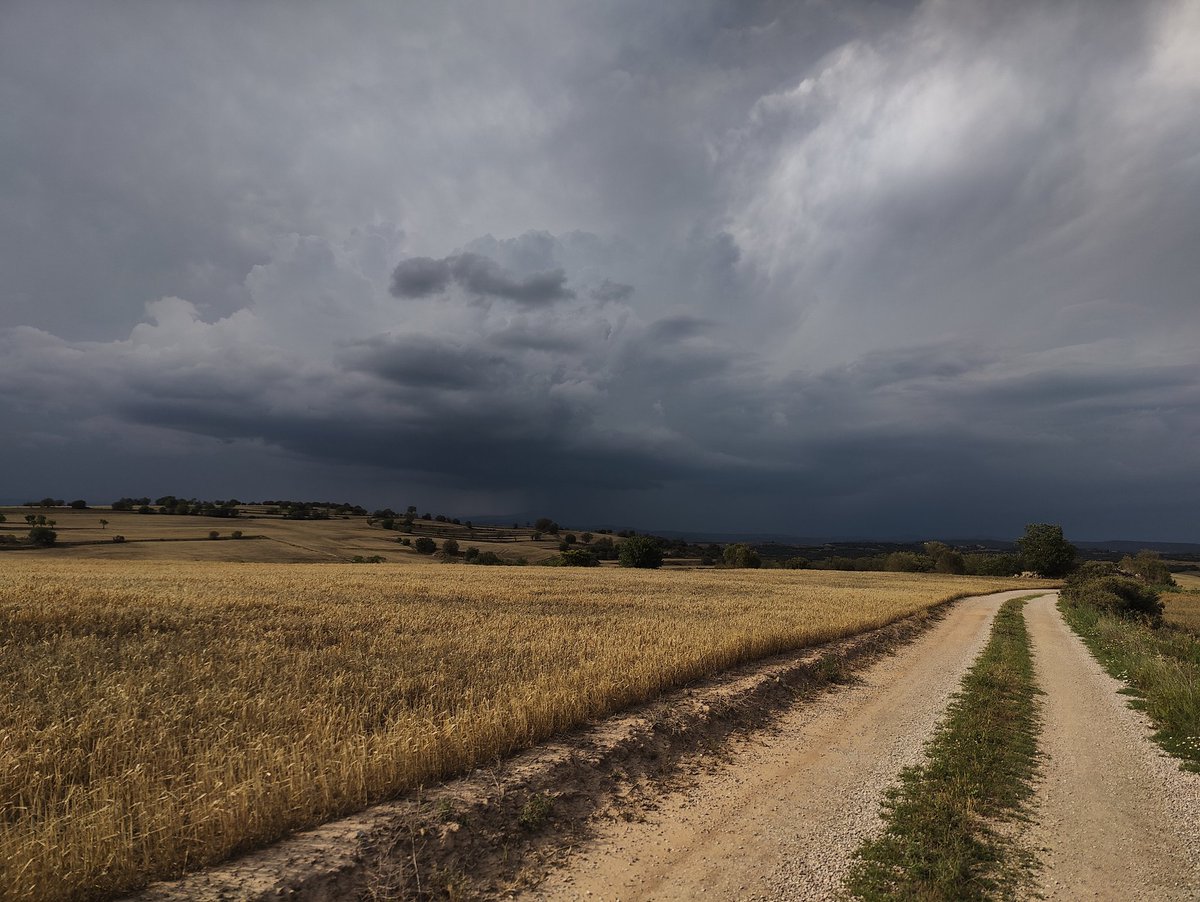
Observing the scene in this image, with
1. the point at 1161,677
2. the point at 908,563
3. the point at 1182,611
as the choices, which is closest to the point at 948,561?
the point at 908,563

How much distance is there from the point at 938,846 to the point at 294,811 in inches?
283

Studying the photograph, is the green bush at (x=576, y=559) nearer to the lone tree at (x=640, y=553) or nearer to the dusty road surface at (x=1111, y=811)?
the lone tree at (x=640, y=553)

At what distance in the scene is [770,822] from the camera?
7441mm

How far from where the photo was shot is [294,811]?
645 cm


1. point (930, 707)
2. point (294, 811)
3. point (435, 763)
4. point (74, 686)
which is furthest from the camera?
point (930, 707)

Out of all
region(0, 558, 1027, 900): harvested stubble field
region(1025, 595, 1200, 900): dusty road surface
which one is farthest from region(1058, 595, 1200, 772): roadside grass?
region(0, 558, 1027, 900): harvested stubble field

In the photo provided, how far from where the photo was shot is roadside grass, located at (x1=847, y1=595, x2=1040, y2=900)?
6.00 m

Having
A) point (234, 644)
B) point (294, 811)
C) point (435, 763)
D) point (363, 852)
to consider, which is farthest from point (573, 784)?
point (234, 644)

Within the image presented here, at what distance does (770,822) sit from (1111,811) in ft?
15.8

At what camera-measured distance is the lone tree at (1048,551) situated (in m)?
99.6

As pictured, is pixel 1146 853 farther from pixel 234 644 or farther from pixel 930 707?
pixel 234 644

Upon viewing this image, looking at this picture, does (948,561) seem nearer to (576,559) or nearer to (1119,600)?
Result: (576,559)

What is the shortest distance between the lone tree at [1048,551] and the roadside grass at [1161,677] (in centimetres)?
8912

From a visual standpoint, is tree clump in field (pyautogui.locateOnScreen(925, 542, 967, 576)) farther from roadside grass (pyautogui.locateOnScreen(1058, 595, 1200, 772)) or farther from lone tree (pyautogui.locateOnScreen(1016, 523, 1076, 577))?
roadside grass (pyautogui.locateOnScreen(1058, 595, 1200, 772))
